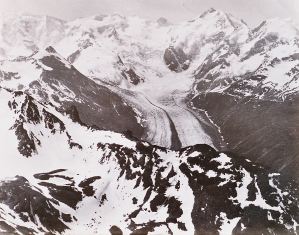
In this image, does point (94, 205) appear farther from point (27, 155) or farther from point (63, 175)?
point (27, 155)

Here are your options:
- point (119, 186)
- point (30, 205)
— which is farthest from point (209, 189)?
point (30, 205)

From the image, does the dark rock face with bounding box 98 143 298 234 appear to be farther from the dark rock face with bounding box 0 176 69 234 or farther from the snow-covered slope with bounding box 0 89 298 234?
the dark rock face with bounding box 0 176 69 234

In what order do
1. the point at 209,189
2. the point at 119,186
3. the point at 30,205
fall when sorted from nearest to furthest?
the point at 30,205, the point at 209,189, the point at 119,186

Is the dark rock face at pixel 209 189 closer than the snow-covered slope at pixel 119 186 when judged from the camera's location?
Yes

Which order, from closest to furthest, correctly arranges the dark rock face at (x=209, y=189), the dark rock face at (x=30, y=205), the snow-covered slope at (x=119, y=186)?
the dark rock face at (x=30, y=205)
the dark rock face at (x=209, y=189)
the snow-covered slope at (x=119, y=186)

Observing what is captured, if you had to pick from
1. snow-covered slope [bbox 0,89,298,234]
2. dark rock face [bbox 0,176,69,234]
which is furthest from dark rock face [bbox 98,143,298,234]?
dark rock face [bbox 0,176,69,234]

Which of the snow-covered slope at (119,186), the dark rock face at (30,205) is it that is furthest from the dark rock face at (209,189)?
the dark rock face at (30,205)

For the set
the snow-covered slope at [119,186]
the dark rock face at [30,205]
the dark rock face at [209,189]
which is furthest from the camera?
the snow-covered slope at [119,186]

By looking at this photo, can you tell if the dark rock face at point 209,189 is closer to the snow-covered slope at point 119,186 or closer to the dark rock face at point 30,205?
the snow-covered slope at point 119,186

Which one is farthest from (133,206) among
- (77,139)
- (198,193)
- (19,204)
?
(77,139)

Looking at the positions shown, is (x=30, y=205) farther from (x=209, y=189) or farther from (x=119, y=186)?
(x=209, y=189)

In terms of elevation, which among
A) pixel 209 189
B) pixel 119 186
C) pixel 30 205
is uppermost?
pixel 119 186
